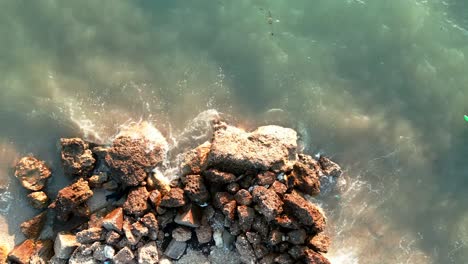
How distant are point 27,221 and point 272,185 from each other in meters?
7.61

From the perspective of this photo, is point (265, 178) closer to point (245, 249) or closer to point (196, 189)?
point (196, 189)

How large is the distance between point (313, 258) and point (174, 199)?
172 inches

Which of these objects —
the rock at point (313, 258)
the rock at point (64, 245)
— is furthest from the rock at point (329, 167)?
the rock at point (64, 245)

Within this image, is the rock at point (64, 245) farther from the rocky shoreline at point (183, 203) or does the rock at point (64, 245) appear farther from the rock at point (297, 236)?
the rock at point (297, 236)

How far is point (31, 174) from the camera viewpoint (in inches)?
504

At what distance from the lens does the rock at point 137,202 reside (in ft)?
40.0

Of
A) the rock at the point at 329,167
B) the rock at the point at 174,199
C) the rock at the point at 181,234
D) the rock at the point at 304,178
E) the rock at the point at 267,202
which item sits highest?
the rock at the point at 329,167

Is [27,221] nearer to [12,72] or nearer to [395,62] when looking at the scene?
[12,72]

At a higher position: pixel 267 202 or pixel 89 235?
pixel 267 202

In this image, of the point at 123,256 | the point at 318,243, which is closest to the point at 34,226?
the point at 123,256

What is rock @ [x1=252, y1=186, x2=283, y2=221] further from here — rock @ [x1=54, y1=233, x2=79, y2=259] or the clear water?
rock @ [x1=54, y1=233, x2=79, y2=259]

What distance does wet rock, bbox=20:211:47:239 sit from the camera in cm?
1252

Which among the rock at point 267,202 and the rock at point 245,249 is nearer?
the rock at point 267,202

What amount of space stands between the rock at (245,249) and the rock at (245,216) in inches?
12.6
